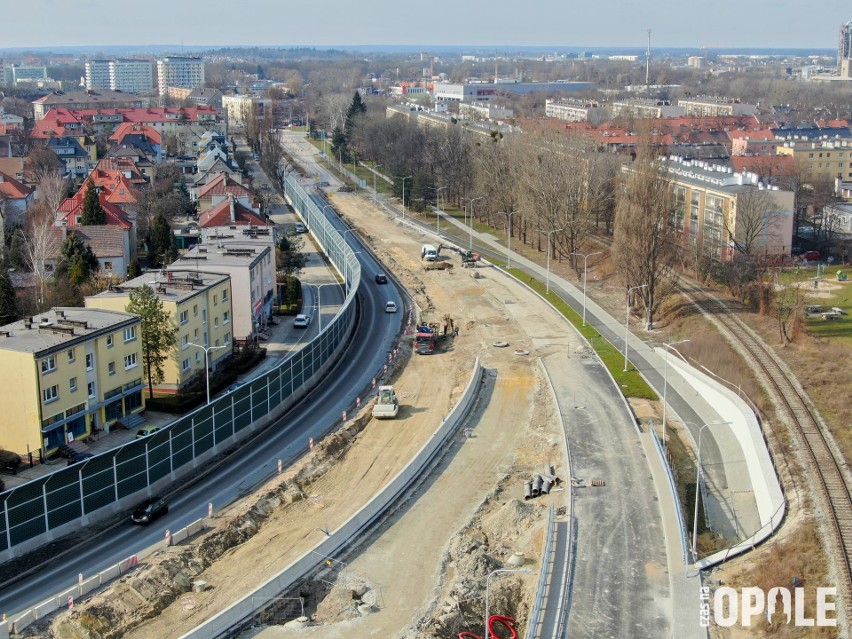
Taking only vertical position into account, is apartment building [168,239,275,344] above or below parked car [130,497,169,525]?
above

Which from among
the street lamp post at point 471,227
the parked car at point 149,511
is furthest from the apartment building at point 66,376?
the street lamp post at point 471,227

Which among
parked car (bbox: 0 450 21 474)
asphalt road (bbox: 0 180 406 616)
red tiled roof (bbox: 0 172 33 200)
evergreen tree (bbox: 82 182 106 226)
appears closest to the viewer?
asphalt road (bbox: 0 180 406 616)

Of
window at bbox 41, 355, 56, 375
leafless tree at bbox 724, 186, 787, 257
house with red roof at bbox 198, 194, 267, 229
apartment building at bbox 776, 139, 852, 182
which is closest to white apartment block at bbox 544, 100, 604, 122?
apartment building at bbox 776, 139, 852, 182

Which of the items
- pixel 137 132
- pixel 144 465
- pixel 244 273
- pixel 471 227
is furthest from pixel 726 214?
pixel 137 132

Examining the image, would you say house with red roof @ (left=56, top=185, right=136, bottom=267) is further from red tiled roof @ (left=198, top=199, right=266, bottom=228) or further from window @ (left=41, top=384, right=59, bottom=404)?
window @ (left=41, top=384, right=59, bottom=404)

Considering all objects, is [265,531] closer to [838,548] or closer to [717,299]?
[838,548]

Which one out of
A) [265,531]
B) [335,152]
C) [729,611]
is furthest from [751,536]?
[335,152]

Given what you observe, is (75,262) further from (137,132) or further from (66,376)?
(137,132)
